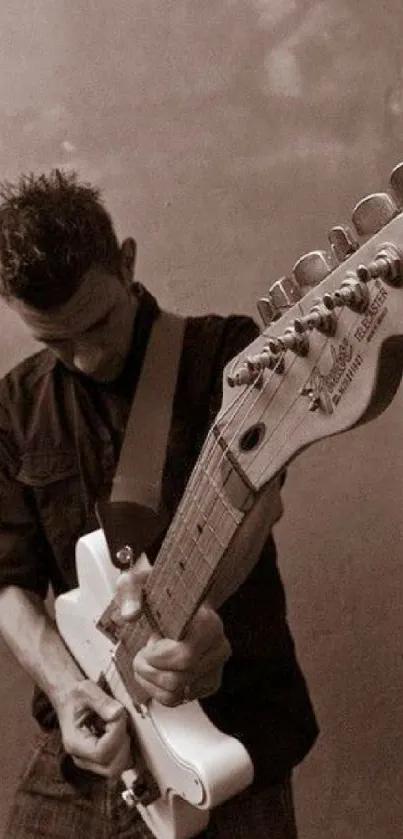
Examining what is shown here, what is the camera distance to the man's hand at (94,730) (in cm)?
107

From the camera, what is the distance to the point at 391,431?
1.47m

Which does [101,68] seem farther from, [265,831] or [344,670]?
[265,831]

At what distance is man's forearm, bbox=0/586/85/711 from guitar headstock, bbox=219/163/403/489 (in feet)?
1.43

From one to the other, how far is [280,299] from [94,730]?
21.2 inches

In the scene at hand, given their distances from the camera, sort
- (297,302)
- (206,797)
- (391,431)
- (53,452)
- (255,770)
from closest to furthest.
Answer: (297,302) < (206,797) < (255,770) < (53,452) < (391,431)

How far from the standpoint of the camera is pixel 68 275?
108 centimetres

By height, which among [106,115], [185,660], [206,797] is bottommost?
[206,797]

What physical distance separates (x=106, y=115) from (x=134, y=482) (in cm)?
64

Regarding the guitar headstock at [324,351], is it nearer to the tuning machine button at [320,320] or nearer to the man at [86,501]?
the tuning machine button at [320,320]

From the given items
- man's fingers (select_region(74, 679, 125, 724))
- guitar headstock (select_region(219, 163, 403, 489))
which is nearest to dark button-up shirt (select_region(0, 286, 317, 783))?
man's fingers (select_region(74, 679, 125, 724))

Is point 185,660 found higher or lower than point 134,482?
lower

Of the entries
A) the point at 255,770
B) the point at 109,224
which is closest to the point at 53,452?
the point at 109,224

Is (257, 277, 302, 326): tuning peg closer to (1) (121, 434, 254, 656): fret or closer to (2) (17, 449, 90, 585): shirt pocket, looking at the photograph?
(1) (121, 434, 254, 656): fret

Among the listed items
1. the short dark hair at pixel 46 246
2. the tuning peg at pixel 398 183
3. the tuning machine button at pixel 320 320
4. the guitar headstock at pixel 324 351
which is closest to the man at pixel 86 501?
the short dark hair at pixel 46 246
